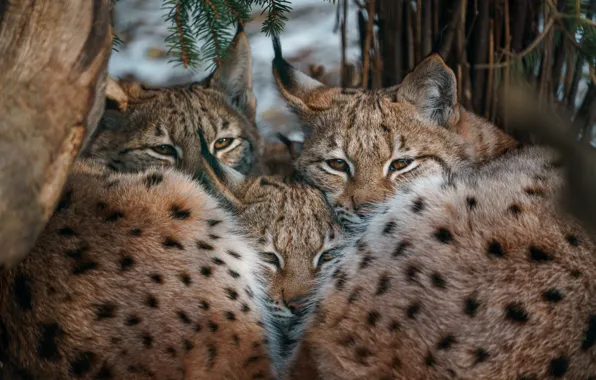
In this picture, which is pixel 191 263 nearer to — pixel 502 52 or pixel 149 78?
pixel 502 52

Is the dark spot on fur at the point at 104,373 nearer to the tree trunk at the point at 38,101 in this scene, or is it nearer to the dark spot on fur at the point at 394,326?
the tree trunk at the point at 38,101

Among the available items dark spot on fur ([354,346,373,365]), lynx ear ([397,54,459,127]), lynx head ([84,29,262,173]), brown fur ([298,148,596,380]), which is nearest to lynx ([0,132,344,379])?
brown fur ([298,148,596,380])

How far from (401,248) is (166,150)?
1.69 m

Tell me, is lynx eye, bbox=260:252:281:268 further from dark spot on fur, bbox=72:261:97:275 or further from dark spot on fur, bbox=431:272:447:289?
dark spot on fur, bbox=431:272:447:289

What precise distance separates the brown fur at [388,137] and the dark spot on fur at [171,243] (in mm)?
941

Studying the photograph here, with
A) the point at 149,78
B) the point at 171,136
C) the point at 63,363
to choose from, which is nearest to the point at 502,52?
the point at 171,136

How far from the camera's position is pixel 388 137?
386 cm

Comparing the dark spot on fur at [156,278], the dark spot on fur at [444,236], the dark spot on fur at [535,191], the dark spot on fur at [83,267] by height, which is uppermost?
the dark spot on fur at [535,191]

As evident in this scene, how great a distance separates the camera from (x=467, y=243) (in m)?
2.77

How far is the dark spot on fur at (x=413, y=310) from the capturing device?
2.70 meters

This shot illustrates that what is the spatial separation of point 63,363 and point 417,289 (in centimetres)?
112

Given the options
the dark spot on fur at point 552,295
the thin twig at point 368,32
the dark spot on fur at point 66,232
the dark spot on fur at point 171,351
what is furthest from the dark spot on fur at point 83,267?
the thin twig at point 368,32

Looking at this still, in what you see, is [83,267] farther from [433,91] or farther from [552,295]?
[433,91]

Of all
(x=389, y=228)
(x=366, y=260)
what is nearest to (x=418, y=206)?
(x=389, y=228)
